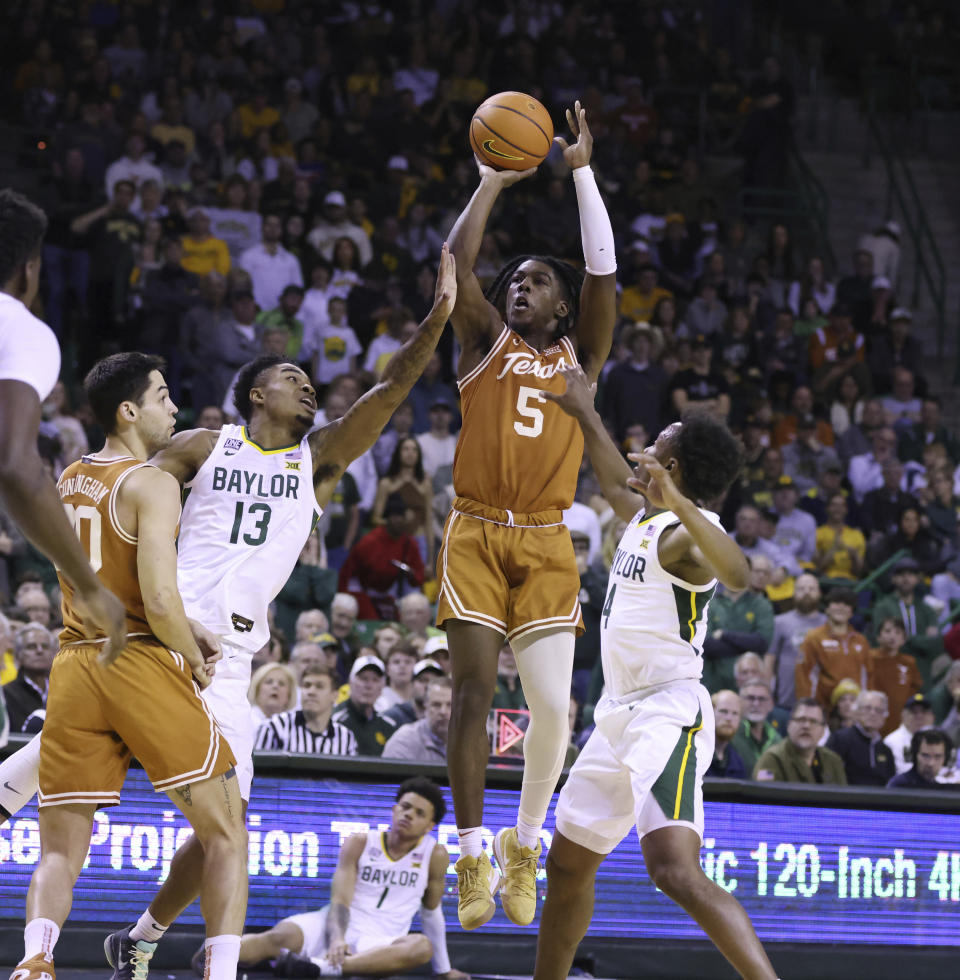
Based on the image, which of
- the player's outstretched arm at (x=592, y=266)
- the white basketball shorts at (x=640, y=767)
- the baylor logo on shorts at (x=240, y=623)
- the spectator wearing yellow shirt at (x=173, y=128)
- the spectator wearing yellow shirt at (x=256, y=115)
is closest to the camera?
the white basketball shorts at (x=640, y=767)

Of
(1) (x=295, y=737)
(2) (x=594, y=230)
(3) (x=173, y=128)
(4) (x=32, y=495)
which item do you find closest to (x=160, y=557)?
(4) (x=32, y=495)

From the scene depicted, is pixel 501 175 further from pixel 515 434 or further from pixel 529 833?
pixel 529 833

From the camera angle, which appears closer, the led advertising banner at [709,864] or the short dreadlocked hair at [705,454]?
the short dreadlocked hair at [705,454]

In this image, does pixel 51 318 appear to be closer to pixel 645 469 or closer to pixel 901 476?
pixel 901 476

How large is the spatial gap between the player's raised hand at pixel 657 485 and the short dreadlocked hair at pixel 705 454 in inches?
6.1

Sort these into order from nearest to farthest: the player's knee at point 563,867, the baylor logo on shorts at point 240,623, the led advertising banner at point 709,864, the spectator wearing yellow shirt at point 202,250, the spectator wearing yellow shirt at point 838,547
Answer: the baylor logo on shorts at point 240,623 < the player's knee at point 563,867 < the led advertising banner at point 709,864 < the spectator wearing yellow shirt at point 838,547 < the spectator wearing yellow shirt at point 202,250

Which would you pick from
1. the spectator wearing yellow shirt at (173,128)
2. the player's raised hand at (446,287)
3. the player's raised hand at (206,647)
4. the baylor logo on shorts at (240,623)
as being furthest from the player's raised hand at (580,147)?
the spectator wearing yellow shirt at (173,128)

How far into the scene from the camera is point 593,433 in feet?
19.5

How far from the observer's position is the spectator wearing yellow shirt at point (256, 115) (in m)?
15.1

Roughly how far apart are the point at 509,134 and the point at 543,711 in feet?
7.42

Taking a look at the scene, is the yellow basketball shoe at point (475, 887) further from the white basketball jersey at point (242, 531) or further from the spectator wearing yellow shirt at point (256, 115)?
the spectator wearing yellow shirt at point (256, 115)

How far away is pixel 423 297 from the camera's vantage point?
46.2 ft

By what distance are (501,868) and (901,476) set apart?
8632 mm

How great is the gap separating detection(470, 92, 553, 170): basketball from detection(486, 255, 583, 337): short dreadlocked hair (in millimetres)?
403
